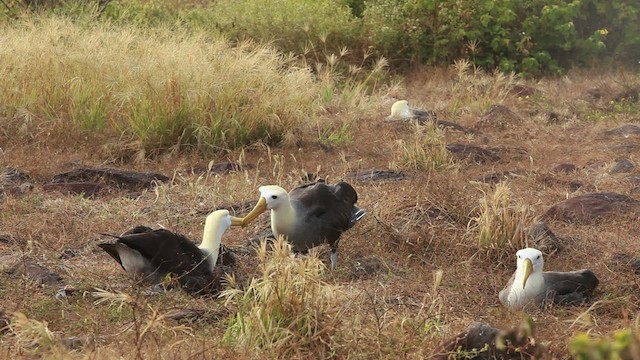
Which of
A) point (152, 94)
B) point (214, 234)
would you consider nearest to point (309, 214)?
point (214, 234)

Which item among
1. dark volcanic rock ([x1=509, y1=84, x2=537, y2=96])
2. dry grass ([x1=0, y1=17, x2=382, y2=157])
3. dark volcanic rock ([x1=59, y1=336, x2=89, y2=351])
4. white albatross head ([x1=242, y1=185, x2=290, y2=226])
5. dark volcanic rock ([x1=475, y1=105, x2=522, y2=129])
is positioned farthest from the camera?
dark volcanic rock ([x1=509, y1=84, x2=537, y2=96])

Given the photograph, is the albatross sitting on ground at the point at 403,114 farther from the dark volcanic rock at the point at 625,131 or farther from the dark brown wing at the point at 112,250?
the dark brown wing at the point at 112,250

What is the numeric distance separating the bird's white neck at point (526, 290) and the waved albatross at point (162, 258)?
125 cm

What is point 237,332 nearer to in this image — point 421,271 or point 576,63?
point 421,271

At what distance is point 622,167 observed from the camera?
8320 millimetres

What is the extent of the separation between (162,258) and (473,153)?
13.9 ft

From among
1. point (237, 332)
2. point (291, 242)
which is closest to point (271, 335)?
point (237, 332)

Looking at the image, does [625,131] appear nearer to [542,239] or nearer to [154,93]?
[154,93]

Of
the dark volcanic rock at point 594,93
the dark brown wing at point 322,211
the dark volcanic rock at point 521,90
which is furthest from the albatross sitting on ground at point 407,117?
the dark brown wing at point 322,211

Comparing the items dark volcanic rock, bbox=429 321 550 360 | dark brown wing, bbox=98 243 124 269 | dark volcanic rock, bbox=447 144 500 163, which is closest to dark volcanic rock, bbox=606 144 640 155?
dark volcanic rock, bbox=447 144 500 163

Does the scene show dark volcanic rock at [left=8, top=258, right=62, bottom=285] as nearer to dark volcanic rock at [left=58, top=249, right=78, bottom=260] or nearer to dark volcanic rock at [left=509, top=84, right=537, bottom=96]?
dark volcanic rock at [left=58, top=249, right=78, bottom=260]

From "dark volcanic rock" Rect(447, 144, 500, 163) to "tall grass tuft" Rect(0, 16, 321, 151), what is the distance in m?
1.28

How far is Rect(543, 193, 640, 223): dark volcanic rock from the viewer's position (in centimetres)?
650

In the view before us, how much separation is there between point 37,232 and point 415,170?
2.81m
